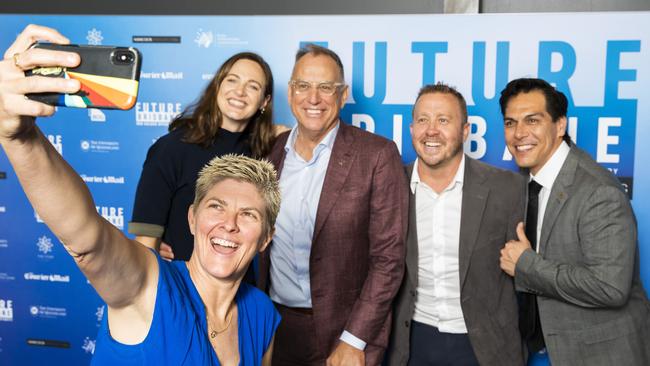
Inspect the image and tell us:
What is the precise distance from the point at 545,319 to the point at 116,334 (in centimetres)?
187

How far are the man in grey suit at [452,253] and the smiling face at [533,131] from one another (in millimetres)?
153

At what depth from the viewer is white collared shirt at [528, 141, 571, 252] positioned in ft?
8.77

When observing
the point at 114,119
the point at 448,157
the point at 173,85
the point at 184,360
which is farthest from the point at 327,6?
the point at 184,360

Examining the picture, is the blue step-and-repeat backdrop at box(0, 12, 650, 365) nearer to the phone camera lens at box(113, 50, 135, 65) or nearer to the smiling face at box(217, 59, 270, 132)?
the smiling face at box(217, 59, 270, 132)

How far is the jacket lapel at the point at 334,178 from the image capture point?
8.38ft

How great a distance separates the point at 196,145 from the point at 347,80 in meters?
1.07

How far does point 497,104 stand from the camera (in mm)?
3354

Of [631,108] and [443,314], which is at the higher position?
[631,108]

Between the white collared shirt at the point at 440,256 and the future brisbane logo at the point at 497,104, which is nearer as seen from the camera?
the white collared shirt at the point at 440,256

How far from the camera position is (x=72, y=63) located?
103cm

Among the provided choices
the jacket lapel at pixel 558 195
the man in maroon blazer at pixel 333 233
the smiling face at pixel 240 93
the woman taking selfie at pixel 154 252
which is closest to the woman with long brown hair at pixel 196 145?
the smiling face at pixel 240 93

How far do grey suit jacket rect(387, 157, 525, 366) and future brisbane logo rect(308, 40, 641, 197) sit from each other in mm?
689

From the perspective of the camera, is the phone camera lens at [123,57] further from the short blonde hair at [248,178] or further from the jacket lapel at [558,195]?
the jacket lapel at [558,195]

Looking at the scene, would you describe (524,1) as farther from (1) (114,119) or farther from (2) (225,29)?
(1) (114,119)
